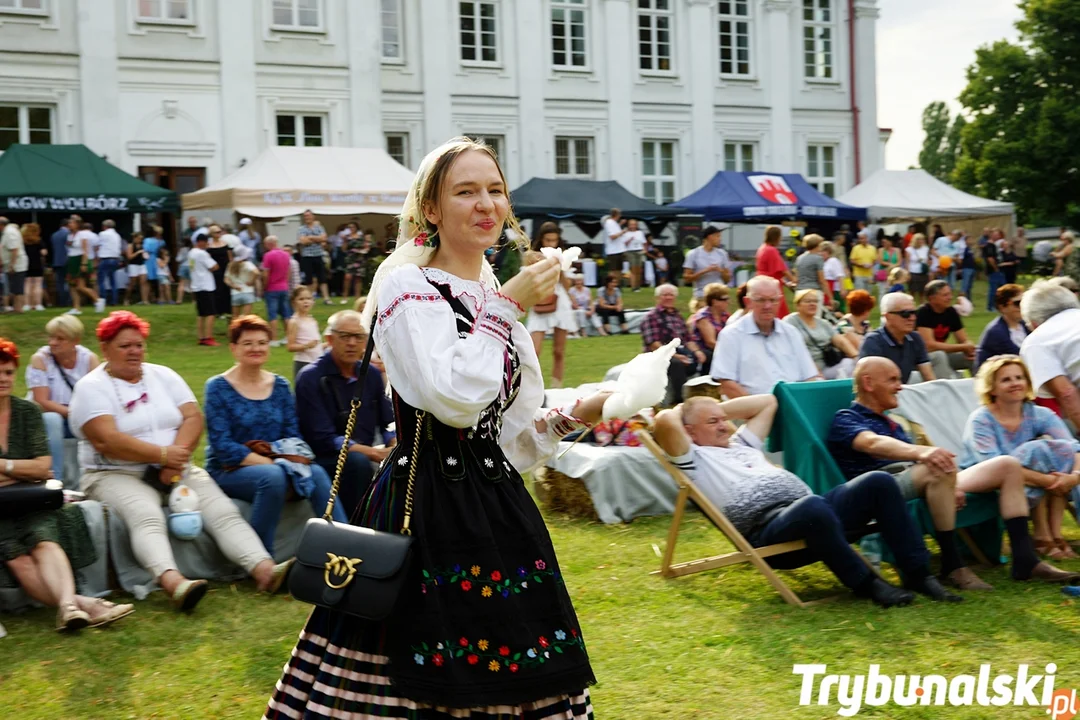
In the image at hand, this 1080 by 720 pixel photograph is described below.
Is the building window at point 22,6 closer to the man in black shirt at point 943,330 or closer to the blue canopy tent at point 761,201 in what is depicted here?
the blue canopy tent at point 761,201

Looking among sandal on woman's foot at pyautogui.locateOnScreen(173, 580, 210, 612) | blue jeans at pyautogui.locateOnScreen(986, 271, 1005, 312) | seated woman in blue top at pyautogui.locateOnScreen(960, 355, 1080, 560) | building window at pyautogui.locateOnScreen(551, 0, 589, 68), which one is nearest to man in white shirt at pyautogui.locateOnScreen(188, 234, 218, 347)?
sandal on woman's foot at pyautogui.locateOnScreen(173, 580, 210, 612)

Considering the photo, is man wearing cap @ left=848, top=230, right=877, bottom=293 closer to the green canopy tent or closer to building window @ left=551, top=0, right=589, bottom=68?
building window @ left=551, top=0, right=589, bottom=68

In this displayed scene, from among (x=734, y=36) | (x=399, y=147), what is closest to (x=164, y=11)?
(x=399, y=147)

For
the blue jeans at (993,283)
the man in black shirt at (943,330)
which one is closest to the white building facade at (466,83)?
the blue jeans at (993,283)

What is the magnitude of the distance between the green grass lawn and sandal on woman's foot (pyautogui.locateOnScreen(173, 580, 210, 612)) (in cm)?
6

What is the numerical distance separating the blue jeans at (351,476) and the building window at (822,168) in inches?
1185

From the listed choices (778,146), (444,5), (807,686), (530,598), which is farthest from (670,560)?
(778,146)

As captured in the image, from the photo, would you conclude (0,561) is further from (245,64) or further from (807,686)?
(245,64)

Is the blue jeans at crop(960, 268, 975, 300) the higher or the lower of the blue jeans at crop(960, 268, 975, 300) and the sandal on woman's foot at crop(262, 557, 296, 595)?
the higher

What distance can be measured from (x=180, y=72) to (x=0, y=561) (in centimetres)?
2248

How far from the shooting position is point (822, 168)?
116 ft

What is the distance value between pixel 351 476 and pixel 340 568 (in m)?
4.14

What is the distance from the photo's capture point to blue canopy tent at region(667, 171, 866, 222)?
2820cm

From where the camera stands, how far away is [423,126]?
2980 centimetres
